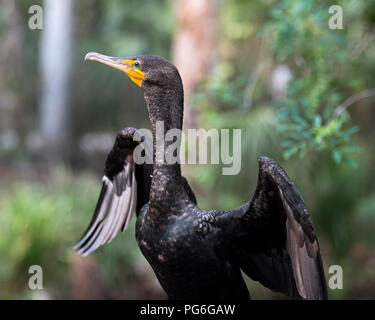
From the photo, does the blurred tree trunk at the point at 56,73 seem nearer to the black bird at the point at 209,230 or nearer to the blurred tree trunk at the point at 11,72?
the blurred tree trunk at the point at 11,72

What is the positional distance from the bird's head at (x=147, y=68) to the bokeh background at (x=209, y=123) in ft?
3.17

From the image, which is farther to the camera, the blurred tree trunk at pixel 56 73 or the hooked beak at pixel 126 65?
the blurred tree trunk at pixel 56 73

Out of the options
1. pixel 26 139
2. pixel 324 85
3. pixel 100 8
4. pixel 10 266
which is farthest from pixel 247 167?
pixel 100 8

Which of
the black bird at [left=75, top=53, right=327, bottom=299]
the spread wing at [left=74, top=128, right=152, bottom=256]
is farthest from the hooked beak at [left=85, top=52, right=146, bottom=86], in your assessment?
the spread wing at [left=74, top=128, right=152, bottom=256]

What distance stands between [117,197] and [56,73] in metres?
7.74

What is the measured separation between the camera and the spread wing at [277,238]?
2045 mm

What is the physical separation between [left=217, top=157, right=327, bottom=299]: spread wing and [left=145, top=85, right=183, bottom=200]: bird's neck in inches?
11.1

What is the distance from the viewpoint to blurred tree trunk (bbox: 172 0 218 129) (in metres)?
6.00

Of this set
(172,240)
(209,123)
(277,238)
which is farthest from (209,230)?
(209,123)

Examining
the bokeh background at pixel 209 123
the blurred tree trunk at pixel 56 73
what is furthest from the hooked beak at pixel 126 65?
the blurred tree trunk at pixel 56 73

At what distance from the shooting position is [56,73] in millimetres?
9914

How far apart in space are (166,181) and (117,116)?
8101 millimetres

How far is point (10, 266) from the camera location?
5.45 m
